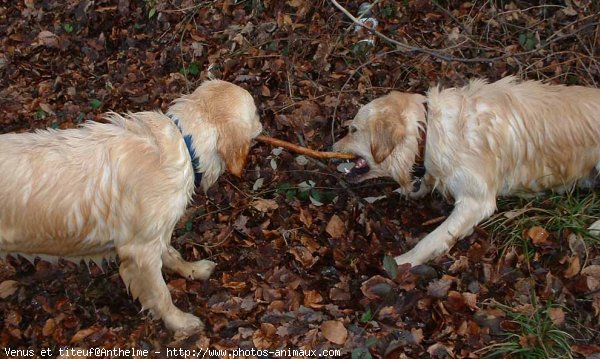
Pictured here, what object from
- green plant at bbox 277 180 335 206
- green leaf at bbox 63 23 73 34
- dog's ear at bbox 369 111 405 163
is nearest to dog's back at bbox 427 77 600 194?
dog's ear at bbox 369 111 405 163

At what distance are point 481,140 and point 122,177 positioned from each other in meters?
2.61

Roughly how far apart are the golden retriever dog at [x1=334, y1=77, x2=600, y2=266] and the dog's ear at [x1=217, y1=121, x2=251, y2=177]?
44.7 inches

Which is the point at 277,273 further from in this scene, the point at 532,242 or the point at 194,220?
the point at 532,242

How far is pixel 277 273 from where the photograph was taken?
14.3 feet

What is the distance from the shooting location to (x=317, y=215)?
488 centimetres

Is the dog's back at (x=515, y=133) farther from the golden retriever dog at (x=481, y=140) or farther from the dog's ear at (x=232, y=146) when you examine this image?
the dog's ear at (x=232, y=146)

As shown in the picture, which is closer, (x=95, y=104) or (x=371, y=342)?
(x=371, y=342)

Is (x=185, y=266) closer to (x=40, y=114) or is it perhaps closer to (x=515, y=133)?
(x=515, y=133)

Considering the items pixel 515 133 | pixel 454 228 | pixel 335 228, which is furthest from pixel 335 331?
pixel 515 133

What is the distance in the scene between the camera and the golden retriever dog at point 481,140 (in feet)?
13.4

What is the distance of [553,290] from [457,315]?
73 centimetres

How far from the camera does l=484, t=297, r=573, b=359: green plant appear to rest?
344 centimetres

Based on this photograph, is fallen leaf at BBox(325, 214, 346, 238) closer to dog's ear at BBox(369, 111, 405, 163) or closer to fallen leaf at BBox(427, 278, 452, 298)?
dog's ear at BBox(369, 111, 405, 163)

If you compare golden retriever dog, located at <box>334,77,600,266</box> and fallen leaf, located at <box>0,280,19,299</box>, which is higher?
golden retriever dog, located at <box>334,77,600,266</box>
